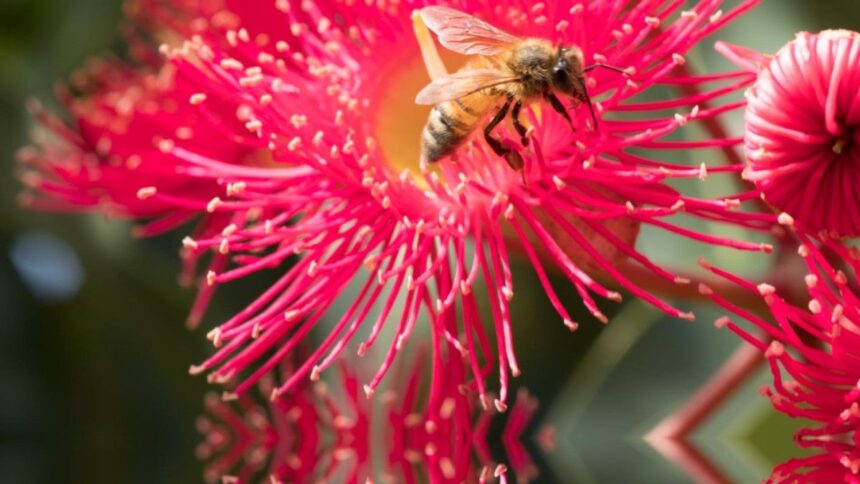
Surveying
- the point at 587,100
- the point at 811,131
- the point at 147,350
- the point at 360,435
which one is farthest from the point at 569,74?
the point at 147,350

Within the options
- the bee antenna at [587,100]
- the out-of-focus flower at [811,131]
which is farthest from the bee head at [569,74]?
the out-of-focus flower at [811,131]

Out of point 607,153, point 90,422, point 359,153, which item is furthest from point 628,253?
point 90,422

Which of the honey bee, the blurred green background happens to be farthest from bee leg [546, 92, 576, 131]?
the blurred green background

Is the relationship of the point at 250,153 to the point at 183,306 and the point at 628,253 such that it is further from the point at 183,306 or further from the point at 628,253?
the point at 628,253

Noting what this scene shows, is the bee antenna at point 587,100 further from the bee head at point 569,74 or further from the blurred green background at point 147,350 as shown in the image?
the blurred green background at point 147,350

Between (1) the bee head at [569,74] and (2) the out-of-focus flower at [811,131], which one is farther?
(1) the bee head at [569,74]

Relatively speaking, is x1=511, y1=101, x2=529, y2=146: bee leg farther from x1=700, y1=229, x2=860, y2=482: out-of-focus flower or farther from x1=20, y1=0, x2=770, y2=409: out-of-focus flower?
x1=700, y1=229, x2=860, y2=482: out-of-focus flower
